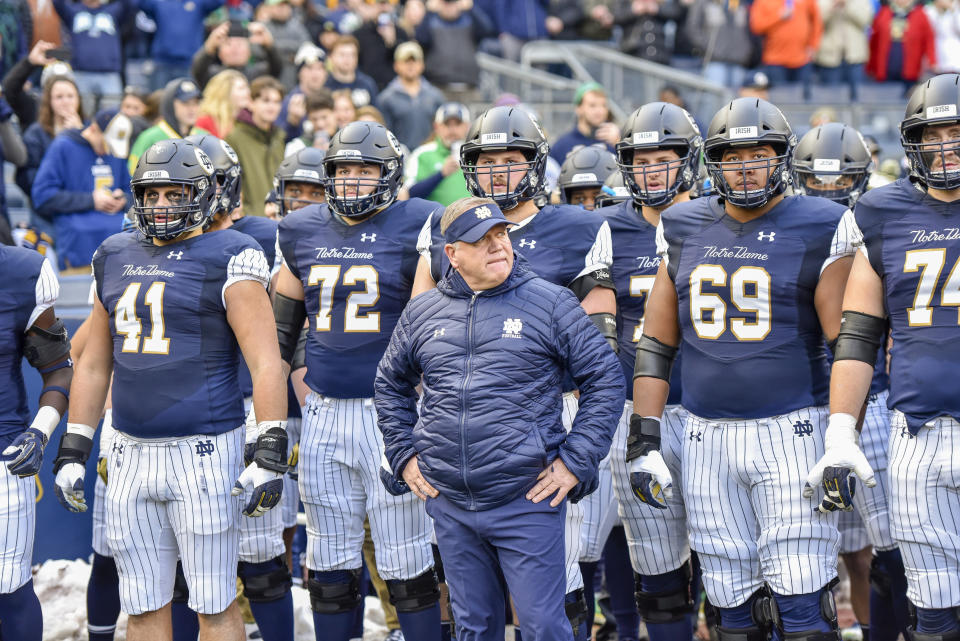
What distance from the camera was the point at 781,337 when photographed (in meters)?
4.83

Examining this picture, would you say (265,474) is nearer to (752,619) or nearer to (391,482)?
(391,482)

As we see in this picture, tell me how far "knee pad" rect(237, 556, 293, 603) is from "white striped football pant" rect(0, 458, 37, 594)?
95 cm

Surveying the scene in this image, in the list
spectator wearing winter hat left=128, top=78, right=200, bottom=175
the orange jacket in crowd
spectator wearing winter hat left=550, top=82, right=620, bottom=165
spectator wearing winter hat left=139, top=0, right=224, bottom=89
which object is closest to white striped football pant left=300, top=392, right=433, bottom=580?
spectator wearing winter hat left=128, top=78, right=200, bottom=175

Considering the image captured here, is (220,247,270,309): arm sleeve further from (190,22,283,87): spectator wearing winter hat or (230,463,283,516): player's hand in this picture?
(190,22,283,87): spectator wearing winter hat

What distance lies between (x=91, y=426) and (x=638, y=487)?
2348 millimetres

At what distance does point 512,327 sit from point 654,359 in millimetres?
896

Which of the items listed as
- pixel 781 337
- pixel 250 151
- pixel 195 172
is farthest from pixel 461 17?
pixel 781 337

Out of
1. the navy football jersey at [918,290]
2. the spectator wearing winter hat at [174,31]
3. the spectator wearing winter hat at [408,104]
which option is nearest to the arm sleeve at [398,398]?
the navy football jersey at [918,290]

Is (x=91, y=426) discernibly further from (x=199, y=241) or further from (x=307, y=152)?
(x=307, y=152)

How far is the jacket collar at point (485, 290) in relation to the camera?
4.60 m

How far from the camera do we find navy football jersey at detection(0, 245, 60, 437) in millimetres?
5344

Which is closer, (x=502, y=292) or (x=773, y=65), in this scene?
(x=502, y=292)

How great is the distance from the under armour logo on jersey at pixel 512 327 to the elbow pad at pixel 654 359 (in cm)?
85

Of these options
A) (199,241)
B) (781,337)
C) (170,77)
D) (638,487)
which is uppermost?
(170,77)
